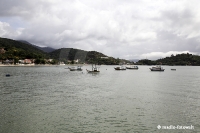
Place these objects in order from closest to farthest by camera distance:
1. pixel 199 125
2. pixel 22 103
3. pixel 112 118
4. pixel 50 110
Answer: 1. pixel 199 125
2. pixel 112 118
3. pixel 50 110
4. pixel 22 103

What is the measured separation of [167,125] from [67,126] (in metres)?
11.6

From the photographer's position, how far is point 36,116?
78.8 ft

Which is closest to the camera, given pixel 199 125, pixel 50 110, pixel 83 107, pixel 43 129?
pixel 43 129

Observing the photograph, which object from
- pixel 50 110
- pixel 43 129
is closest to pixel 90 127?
pixel 43 129

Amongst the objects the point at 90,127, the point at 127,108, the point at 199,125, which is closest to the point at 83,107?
the point at 127,108

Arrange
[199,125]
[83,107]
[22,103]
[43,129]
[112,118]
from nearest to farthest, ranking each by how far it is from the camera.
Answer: [43,129], [199,125], [112,118], [83,107], [22,103]

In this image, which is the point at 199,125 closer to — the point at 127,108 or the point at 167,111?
the point at 167,111

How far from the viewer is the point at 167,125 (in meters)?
21.7

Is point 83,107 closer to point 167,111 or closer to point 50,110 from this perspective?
point 50,110

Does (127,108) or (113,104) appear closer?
(127,108)

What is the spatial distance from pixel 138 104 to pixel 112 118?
9.29 meters

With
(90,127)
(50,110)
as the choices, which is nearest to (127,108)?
(90,127)

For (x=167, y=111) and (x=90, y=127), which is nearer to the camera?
(x=90, y=127)

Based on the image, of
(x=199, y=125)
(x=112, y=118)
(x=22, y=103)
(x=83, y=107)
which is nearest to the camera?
(x=199, y=125)
